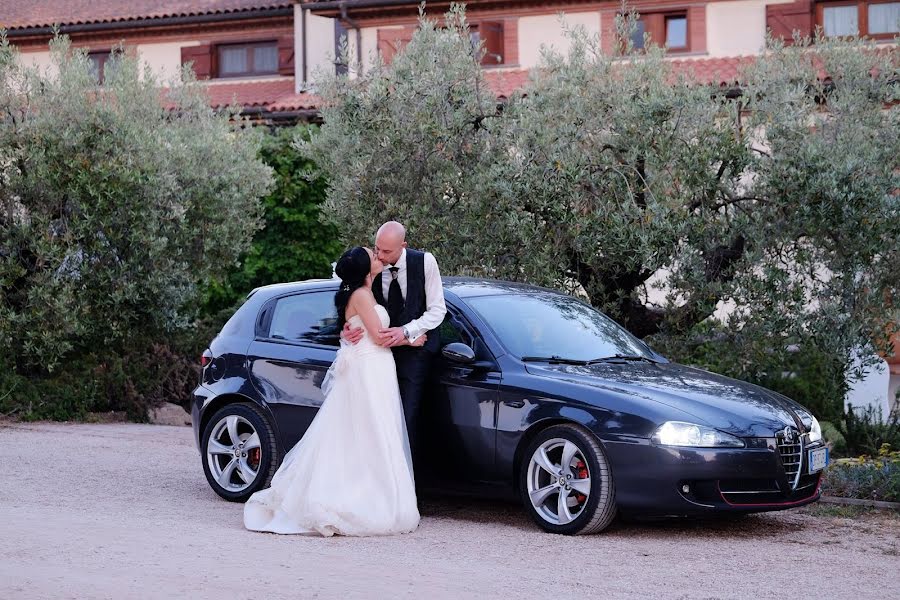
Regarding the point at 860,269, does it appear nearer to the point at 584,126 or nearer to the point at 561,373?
the point at 584,126

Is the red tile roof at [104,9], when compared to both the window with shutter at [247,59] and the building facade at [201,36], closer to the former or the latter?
the building facade at [201,36]

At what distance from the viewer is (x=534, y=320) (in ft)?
32.0

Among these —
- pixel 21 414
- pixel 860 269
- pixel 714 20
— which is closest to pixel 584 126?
pixel 860 269

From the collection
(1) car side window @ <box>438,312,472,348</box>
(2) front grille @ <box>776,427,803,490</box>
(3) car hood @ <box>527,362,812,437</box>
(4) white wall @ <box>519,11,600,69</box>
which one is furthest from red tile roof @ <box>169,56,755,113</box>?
(2) front grille @ <box>776,427,803,490</box>

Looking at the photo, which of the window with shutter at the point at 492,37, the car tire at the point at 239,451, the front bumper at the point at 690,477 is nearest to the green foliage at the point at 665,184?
the car tire at the point at 239,451

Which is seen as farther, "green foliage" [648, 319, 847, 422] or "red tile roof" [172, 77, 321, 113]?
"red tile roof" [172, 77, 321, 113]

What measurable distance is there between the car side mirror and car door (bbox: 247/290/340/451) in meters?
1.01

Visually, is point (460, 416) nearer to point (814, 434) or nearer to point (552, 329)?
point (552, 329)

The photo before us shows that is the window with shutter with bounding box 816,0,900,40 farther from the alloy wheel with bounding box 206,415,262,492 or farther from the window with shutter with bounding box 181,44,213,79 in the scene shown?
the alloy wheel with bounding box 206,415,262,492

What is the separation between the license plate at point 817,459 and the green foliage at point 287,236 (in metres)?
17.2

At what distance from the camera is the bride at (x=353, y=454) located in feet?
28.8

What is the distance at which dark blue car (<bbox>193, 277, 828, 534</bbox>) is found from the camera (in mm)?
8445

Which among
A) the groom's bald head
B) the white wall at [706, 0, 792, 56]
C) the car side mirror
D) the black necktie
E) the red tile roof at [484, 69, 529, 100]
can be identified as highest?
the white wall at [706, 0, 792, 56]

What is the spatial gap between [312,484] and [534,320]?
1946 millimetres
